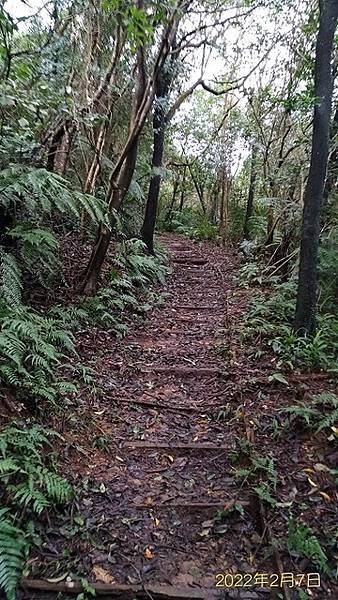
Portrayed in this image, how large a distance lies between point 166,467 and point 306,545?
122cm

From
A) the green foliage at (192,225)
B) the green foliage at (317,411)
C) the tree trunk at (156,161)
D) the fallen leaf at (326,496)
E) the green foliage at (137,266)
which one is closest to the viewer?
the fallen leaf at (326,496)

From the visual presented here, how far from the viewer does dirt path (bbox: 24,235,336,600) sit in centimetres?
242

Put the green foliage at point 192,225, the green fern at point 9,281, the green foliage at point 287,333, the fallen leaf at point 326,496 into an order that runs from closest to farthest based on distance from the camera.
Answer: the fallen leaf at point 326,496 → the green fern at point 9,281 → the green foliage at point 287,333 → the green foliage at point 192,225

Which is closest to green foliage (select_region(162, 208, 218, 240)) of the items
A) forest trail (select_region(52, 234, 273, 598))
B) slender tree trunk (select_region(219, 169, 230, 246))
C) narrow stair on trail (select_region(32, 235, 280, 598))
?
slender tree trunk (select_region(219, 169, 230, 246))

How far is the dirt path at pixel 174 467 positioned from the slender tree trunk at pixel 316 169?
0.89 metres

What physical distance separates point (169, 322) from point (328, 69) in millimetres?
3946

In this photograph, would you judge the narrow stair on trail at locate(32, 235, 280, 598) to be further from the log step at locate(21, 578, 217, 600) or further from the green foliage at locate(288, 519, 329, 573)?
the green foliage at locate(288, 519, 329, 573)

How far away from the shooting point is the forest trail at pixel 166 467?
2455 millimetres

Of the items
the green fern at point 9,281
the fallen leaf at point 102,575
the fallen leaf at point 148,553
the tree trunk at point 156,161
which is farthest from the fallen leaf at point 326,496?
the tree trunk at point 156,161

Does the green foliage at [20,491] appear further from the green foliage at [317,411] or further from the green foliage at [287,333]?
the green foliage at [287,333]

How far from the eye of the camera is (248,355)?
494 cm

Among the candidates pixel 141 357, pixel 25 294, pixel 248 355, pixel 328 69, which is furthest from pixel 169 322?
pixel 328 69

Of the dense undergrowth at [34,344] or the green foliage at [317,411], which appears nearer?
the dense undergrowth at [34,344]

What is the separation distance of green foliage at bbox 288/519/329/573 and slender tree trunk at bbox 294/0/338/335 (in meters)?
2.53
